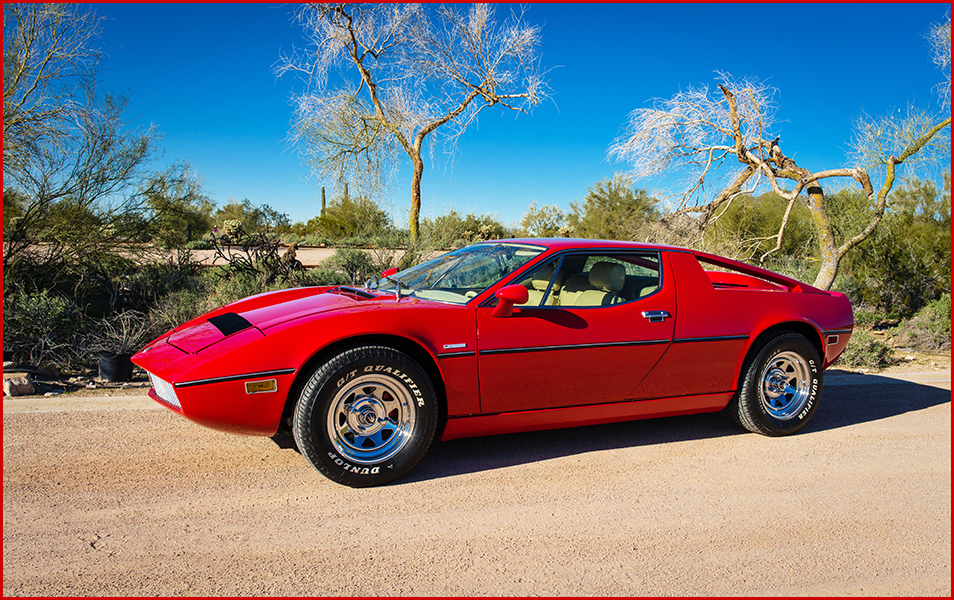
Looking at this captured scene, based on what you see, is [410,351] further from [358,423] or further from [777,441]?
[777,441]

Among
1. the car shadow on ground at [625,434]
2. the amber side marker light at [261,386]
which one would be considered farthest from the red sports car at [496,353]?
the car shadow on ground at [625,434]

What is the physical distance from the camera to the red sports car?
3428 mm

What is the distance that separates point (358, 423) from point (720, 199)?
9523 millimetres

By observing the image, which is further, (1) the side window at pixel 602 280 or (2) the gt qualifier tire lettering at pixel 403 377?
(1) the side window at pixel 602 280

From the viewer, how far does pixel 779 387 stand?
481 cm

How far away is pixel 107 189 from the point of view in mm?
9102

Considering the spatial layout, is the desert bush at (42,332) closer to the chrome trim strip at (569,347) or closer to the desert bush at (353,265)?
the desert bush at (353,265)

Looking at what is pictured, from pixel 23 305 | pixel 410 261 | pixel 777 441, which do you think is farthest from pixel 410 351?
pixel 410 261

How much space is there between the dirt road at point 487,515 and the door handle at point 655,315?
36.5 inches

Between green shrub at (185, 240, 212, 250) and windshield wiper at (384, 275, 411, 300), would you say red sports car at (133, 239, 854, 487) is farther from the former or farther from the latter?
green shrub at (185, 240, 212, 250)

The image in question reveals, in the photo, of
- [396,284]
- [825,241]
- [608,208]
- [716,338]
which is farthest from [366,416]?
[608,208]

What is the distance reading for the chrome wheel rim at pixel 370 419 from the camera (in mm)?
3510

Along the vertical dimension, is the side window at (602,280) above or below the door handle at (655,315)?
above

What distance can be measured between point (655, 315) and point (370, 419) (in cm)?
207
